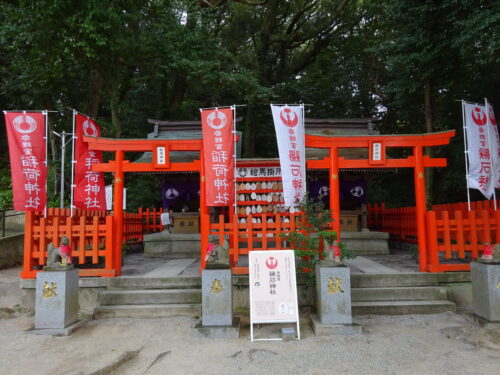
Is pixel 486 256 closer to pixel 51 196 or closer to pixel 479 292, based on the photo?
pixel 479 292

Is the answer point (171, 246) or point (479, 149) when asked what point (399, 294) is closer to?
point (479, 149)

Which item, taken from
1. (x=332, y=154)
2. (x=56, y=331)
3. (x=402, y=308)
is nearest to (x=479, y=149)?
(x=332, y=154)

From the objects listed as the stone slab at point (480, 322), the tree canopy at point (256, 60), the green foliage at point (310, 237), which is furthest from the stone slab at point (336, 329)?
the tree canopy at point (256, 60)

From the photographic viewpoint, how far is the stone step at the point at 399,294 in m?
6.80

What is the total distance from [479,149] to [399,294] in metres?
4.14

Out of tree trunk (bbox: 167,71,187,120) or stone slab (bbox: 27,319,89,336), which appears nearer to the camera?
stone slab (bbox: 27,319,89,336)

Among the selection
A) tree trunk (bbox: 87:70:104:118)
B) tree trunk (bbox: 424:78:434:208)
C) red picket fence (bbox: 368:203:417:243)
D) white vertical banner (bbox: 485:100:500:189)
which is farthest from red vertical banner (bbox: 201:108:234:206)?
tree trunk (bbox: 87:70:104:118)

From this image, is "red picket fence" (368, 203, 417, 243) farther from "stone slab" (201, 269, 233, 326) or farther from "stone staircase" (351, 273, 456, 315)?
"stone slab" (201, 269, 233, 326)

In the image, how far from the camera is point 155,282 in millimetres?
7227

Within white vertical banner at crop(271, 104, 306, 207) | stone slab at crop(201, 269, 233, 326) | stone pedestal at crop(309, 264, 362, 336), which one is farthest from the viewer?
white vertical banner at crop(271, 104, 306, 207)

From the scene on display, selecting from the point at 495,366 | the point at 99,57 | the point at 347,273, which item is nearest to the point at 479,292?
the point at 495,366

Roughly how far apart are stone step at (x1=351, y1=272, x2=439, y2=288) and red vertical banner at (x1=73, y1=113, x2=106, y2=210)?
247 inches

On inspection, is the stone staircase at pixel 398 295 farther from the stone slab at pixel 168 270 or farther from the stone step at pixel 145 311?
the stone slab at pixel 168 270

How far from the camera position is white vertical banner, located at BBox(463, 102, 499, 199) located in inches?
319
